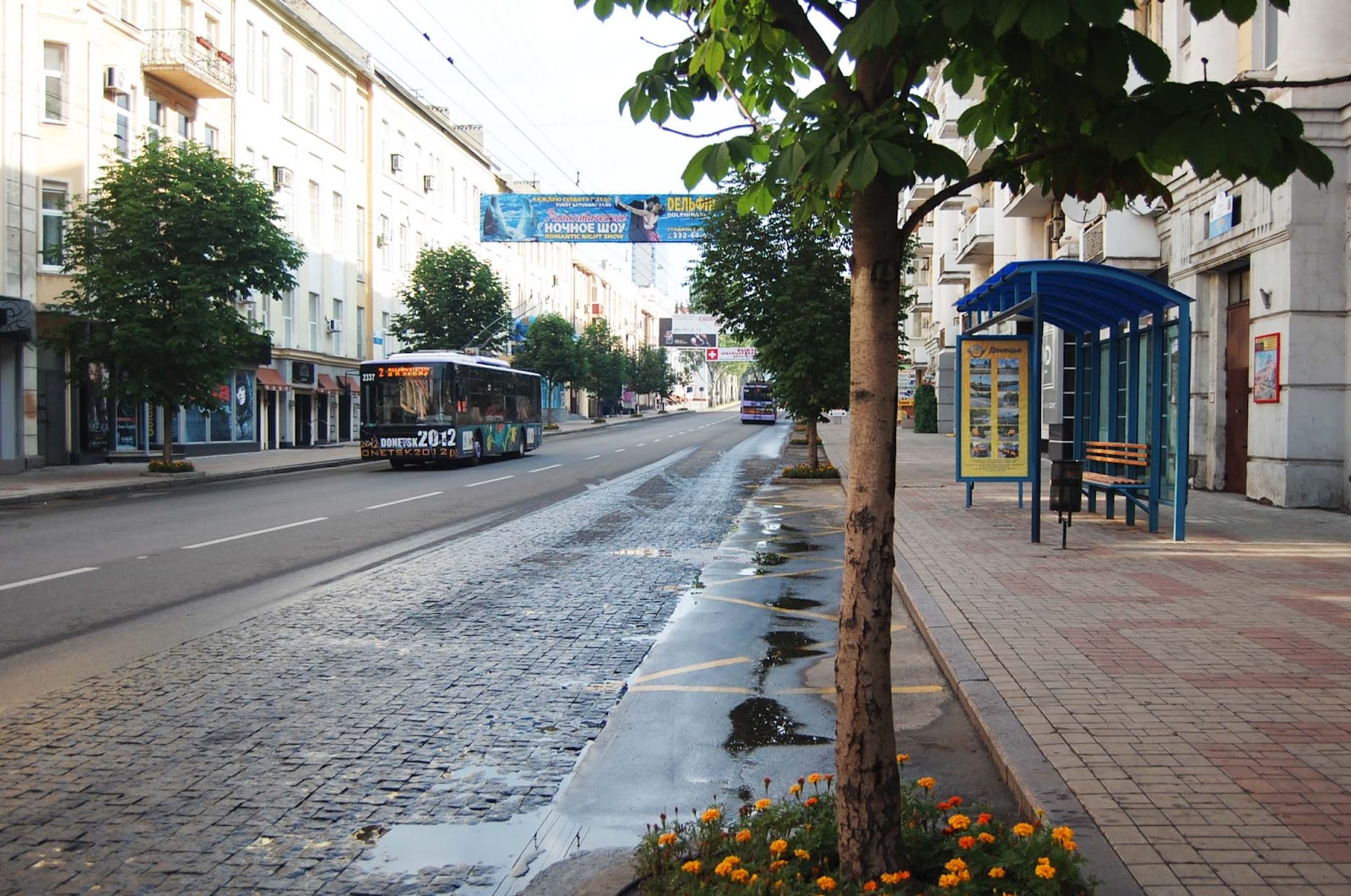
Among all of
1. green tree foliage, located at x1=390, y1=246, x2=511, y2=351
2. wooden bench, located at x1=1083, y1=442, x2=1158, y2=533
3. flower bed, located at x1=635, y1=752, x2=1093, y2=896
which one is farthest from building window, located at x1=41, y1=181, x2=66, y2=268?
flower bed, located at x1=635, y1=752, x2=1093, y2=896

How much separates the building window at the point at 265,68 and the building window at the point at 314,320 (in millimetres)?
7330

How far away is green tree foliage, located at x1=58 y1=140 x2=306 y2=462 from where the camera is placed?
23844 millimetres

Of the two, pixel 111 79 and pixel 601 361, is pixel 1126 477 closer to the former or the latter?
pixel 111 79

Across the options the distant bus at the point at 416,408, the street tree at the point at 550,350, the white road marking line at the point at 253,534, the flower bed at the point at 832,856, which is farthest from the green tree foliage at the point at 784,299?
the street tree at the point at 550,350

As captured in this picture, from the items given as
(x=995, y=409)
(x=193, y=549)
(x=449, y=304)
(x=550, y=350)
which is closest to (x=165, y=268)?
(x=193, y=549)

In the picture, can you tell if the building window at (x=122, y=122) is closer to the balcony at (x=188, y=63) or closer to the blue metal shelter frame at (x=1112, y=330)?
the balcony at (x=188, y=63)

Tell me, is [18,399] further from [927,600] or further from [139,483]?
[927,600]

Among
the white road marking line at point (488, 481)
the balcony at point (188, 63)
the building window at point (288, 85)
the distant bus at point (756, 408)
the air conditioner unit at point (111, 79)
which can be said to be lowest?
the white road marking line at point (488, 481)

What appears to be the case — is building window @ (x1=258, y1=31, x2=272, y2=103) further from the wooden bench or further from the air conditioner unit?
the wooden bench

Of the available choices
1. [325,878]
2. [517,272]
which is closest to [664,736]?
[325,878]

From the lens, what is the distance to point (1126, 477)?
1441 centimetres

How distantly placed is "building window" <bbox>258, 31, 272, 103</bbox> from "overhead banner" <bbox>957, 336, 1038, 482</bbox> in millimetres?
30978

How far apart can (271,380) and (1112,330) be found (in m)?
29.7

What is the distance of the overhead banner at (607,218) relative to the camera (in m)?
34.0
